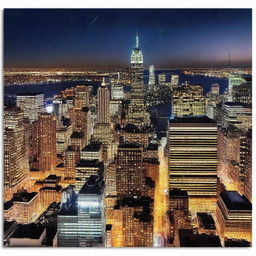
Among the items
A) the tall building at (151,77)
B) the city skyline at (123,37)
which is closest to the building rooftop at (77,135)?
→ the city skyline at (123,37)

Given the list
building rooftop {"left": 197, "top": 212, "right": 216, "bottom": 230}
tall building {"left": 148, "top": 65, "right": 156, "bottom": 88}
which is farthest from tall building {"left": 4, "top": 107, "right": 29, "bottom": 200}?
building rooftop {"left": 197, "top": 212, "right": 216, "bottom": 230}

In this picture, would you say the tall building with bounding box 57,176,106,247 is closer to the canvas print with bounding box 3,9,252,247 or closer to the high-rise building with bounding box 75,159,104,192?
the canvas print with bounding box 3,9,252,247

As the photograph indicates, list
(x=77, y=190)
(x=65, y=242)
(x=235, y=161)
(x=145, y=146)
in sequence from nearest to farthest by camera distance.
A: (x=65, y=242) < (x=77, y=190) < (x=235, y=161) < (x=145, y=146)

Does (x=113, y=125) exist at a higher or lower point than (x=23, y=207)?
higher

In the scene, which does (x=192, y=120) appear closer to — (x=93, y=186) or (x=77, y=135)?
(x=77, y=135)

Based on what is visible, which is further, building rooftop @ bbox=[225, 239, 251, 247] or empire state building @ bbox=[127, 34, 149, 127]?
empire state building @ bbox=[127, 34, 149, 127]

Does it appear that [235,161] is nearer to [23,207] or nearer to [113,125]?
[113,125]

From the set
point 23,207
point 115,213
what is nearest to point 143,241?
point 115,213

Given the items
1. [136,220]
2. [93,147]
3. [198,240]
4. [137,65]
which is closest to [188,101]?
[137,65]
